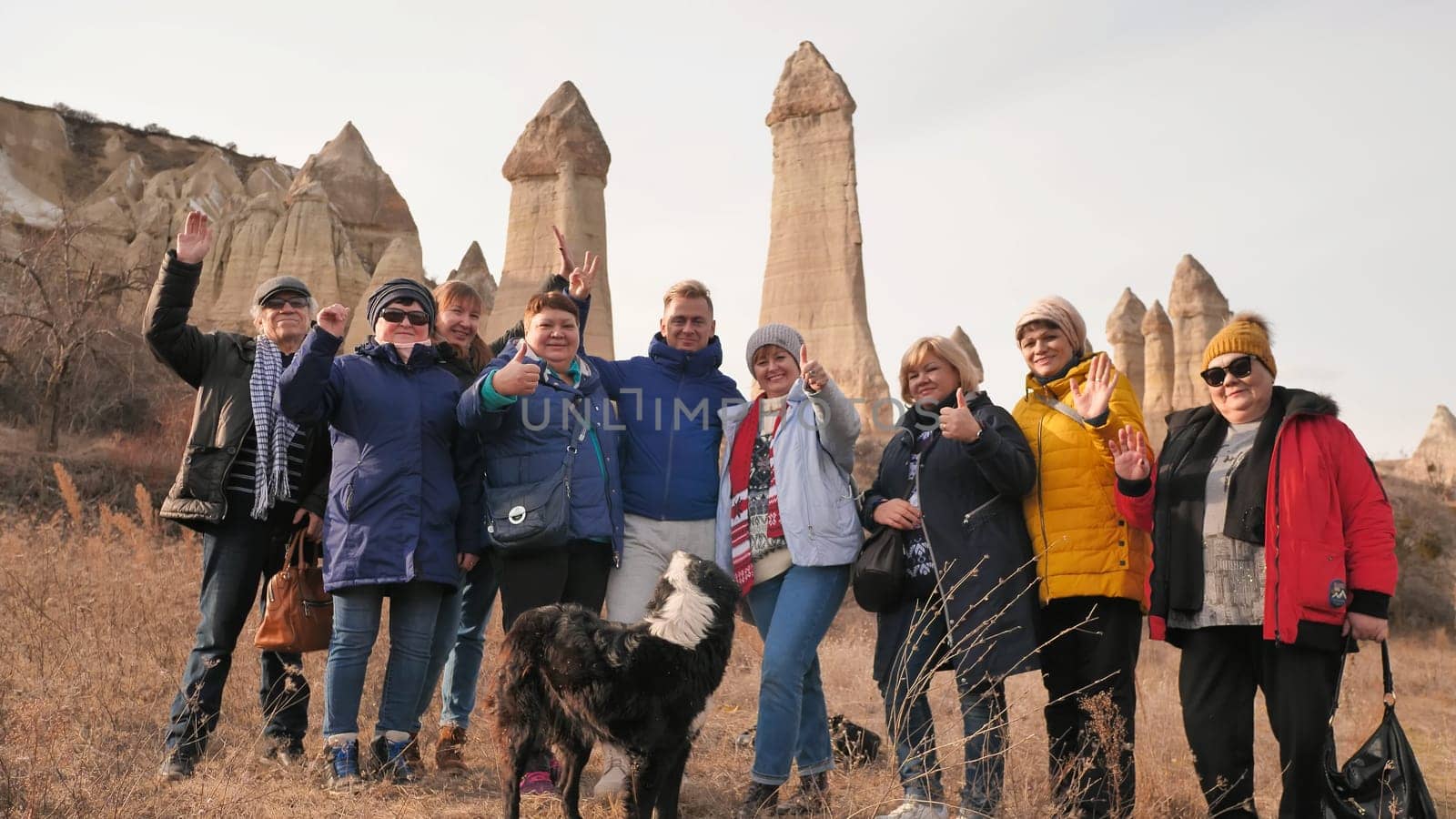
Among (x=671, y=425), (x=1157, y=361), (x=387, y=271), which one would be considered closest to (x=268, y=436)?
(x=671, y=425)

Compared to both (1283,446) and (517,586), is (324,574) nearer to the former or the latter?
(517,586)

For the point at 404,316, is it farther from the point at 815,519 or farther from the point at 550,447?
the point at 815,519

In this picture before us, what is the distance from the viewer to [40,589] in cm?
688

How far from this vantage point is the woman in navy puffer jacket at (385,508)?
4.07 m

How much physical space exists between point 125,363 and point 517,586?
2198 centimetres

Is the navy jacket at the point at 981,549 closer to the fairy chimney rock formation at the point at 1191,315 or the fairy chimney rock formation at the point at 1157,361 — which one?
the fairy chimney rock formation at the point at 1191,315

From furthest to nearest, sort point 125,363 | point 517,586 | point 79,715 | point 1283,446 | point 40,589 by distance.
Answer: point 125,363
point 40,589
point 79,715
point 517,586
point 1283,446

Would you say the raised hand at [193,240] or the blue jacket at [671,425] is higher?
the raised hand at [193,240]

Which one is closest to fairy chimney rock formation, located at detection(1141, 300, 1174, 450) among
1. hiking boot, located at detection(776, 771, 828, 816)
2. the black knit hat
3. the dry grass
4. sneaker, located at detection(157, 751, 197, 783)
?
the dry grass

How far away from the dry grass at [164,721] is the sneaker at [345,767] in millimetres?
55

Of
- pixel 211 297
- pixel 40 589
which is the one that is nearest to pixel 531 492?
pixel 40 589

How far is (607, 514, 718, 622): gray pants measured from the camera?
4.25 metres

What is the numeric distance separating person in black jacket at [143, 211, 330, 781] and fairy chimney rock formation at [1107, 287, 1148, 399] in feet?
107

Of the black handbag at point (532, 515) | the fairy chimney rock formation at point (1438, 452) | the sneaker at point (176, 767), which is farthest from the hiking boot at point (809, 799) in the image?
the fairy chimney rock formation at point (1438, 452)
